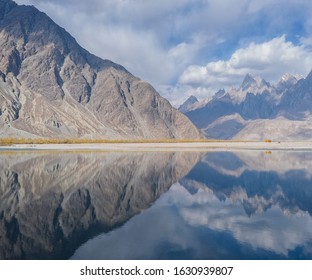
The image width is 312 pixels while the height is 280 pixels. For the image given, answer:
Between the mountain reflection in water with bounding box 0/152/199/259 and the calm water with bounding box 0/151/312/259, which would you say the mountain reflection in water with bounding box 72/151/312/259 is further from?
the mountain reflection in water with bounding box 0/152/199/259

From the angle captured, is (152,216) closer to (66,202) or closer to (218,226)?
(218,226)

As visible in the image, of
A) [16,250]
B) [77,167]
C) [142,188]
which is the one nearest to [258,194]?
[142,188]

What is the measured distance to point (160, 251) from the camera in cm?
2070

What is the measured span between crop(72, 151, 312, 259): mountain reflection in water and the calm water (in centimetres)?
6

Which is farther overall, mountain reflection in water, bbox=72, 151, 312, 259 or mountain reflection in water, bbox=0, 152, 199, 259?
mountain reflection in water, bbox=0, 152, 199, 259

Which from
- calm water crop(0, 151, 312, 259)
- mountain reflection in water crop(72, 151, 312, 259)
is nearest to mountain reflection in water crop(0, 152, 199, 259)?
calm water crop(0, 151, 312, 259)

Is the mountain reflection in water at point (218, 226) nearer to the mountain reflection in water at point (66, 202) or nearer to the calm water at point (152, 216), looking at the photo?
the calm water at point (152, 216)

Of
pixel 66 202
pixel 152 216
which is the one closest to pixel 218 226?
pixel 152 216

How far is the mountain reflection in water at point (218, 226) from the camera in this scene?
20.5 m

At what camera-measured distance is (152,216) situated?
29234 millimetres

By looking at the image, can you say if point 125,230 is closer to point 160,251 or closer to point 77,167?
point 160,251

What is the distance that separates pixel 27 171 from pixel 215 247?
133 feet

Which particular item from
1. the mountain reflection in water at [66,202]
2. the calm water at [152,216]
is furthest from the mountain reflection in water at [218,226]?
the mountain reflection in water at [66,202]

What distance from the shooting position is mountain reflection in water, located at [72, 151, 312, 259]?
20.5m
